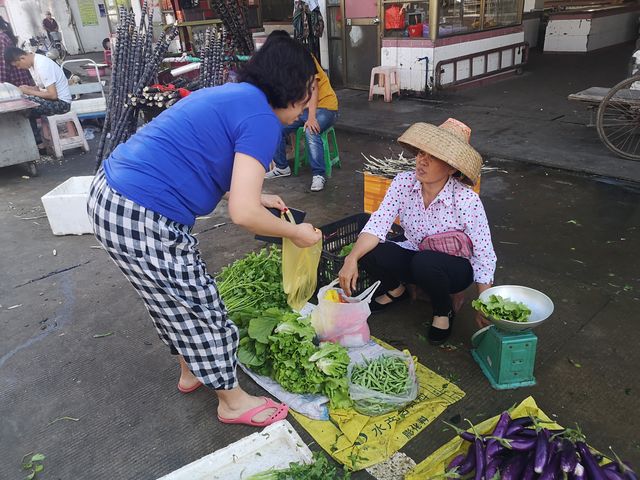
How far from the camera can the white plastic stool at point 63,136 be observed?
684 centimetres

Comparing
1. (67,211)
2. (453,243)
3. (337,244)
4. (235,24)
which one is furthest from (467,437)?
(235,24)

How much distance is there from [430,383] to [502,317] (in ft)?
1.68

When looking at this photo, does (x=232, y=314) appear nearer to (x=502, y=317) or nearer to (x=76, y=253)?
(x=502, y=317)

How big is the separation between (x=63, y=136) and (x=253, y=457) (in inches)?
268

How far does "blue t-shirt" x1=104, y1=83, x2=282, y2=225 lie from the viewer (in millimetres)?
1675

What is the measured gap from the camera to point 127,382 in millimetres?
2588

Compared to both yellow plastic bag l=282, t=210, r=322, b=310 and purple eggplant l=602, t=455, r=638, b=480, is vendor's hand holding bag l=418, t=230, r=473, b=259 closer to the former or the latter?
yellow plastic bag l=282, t=210, r=322, b=310

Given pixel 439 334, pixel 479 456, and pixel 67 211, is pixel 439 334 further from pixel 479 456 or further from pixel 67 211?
pixel 67 211

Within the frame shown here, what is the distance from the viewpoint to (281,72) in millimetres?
1698

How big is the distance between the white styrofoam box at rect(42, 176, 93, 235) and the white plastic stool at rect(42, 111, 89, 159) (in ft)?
9.50

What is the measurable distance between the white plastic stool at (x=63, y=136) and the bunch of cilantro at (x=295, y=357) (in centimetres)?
582

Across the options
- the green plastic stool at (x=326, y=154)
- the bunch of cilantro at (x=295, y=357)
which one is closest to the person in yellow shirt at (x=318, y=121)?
the green plastic stool at (x=326, y=154)

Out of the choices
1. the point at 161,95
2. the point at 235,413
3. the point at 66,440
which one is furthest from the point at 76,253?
the point at 235,413

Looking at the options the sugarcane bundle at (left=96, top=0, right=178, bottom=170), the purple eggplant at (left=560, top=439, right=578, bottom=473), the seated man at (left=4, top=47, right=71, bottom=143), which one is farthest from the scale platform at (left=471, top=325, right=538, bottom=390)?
the seated man at (left=4, top=47, right=71, bottom=143)
